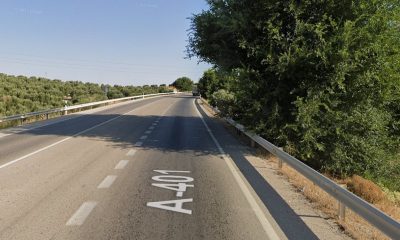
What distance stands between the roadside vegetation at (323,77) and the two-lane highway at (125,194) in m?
2.62

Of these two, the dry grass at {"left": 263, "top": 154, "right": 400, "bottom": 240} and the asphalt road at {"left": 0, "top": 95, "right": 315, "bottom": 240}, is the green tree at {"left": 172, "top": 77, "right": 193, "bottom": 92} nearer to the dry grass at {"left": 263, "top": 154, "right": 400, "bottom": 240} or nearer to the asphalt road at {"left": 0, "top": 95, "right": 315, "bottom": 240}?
the asphalt road at {"left": 0, "top": 95, "right": 315, "bottom": 240}

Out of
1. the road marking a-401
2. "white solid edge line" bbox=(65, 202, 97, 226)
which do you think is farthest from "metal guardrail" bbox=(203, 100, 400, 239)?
"white solid edge line" bbox=(65, 202, 97, 226)

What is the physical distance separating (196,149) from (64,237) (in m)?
9.65

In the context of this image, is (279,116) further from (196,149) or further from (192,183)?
(192,183)

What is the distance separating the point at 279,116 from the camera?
15.2 meters

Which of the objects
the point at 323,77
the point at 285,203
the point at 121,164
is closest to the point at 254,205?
the point at 285,203

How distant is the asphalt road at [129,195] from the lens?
21.7 feet

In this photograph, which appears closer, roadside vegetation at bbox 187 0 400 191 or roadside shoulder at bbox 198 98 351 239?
roadside shoulder at bbox 198 98 351 239

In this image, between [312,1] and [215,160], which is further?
[312,1]

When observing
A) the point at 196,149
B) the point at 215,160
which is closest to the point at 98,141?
the point at 196,149

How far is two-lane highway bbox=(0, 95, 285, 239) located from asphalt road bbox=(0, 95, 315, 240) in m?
0.01

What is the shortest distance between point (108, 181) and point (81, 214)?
2620 mm

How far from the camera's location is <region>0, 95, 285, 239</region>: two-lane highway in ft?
→ 21.7

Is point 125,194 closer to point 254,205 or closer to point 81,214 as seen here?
point 81,214
